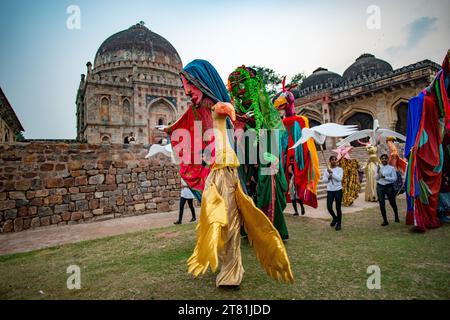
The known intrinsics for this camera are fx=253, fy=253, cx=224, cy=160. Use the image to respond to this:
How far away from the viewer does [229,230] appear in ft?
8.34

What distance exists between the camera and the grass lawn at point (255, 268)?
2395 mm

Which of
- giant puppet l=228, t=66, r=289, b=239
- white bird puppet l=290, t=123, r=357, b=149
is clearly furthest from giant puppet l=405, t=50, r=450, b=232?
giant puppet l=228, t=66, r=289, b=239

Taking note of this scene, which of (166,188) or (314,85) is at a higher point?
(314,85)

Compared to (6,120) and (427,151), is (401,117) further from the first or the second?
(6,120)

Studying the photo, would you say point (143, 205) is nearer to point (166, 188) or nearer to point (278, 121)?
point (166, 188)

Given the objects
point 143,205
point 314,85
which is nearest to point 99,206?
point 143,205

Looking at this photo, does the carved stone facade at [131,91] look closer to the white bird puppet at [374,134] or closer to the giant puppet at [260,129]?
the white bird puppet at [374,134]

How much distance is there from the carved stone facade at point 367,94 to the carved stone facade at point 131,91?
1434 centimetres

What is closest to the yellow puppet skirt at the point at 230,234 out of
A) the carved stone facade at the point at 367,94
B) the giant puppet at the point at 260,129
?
the giant puppet at the point at 260,129

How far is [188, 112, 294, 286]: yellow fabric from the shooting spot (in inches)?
85.1

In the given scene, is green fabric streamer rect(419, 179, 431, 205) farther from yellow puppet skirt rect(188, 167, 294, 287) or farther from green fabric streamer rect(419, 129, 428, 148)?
yellow puppet skirt rect(188, 167, 294, 287)

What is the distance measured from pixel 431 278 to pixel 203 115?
301cm
